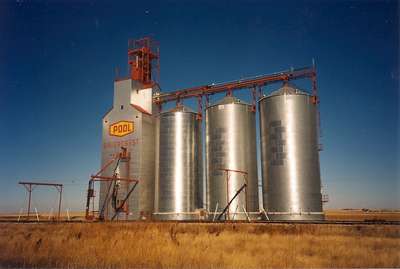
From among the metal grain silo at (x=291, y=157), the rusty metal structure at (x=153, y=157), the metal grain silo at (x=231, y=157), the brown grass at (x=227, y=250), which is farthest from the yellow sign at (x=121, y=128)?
the brown grass at (x=227, y=250)

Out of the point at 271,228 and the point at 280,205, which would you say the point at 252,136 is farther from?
the point at 271,228

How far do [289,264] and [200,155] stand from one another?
32494 mm

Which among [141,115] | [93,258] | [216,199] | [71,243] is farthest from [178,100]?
[93,258]

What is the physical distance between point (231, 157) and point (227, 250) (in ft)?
77.8

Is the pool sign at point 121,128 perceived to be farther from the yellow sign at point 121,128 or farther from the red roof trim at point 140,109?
the red roof trim at point 140,109

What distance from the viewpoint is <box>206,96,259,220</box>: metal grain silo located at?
133 feet

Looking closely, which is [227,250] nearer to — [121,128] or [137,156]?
[137,156]

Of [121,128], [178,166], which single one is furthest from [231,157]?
[121,128]

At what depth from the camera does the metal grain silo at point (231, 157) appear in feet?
133

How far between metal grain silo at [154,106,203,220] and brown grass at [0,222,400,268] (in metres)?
18.3

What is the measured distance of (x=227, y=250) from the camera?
59.8ft

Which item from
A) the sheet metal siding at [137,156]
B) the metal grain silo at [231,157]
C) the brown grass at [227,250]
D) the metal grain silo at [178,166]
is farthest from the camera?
the sheet metal siding at [137,156]

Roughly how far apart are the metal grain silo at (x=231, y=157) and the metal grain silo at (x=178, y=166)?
2790 millimetres

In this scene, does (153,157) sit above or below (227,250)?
above
